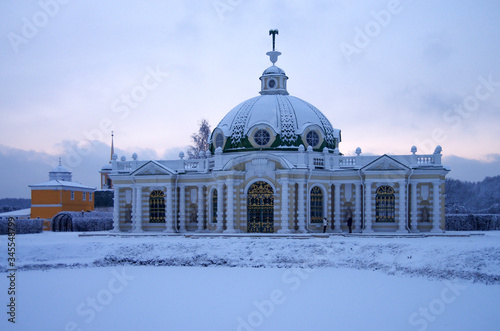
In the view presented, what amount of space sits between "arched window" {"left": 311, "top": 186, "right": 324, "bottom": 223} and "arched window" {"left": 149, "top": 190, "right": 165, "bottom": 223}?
36.2 feet

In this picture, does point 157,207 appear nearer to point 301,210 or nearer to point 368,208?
point 301,210

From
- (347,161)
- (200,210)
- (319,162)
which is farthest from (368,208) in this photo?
(200,210)

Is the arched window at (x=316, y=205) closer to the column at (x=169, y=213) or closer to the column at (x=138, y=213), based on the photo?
the column at (x=169, y=213)

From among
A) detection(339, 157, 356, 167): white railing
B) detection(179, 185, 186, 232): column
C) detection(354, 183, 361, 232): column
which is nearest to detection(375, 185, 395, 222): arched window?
detection(354, 183, 361, 232): column

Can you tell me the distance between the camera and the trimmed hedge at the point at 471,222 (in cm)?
5200

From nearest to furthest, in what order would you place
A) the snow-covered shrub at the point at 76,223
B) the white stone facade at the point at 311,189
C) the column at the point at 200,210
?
the white stone facade at the point at 311,189 < the column at the point at 200,210 < the snow-covered shrub at the point at 76,223

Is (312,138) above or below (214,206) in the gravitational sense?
above

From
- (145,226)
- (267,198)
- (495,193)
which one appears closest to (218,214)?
(267,198)

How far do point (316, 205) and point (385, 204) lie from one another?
4.64 meters

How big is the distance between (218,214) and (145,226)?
618 cm

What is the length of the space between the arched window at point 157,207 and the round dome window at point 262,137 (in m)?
8.08

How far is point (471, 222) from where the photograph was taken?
5272 cm

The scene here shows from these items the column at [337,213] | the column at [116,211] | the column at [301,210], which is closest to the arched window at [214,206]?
the column at [301,210]

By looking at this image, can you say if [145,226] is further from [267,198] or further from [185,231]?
[267,198]
